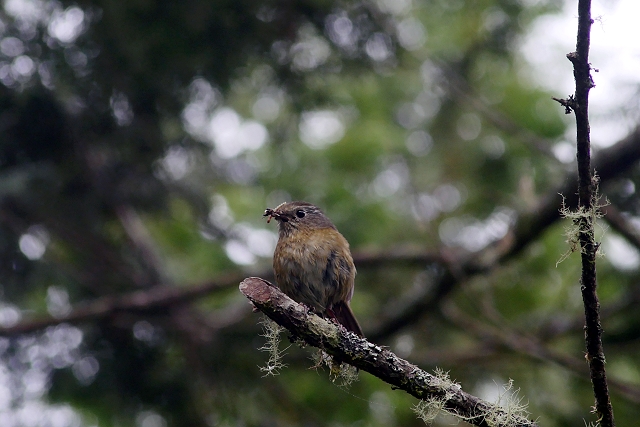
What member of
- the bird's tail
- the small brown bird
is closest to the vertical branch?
the small brown bird

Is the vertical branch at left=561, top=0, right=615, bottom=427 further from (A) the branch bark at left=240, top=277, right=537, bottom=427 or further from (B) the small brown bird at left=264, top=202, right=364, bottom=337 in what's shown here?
(B) the small brown bird at left=264, top=202, right=364, bottom=337

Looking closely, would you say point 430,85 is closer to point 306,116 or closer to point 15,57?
point 306,116

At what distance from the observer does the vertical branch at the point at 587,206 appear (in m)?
2.21

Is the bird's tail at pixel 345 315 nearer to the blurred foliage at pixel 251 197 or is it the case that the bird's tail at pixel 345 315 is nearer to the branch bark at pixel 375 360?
the blurred foliage at pixel 251 197

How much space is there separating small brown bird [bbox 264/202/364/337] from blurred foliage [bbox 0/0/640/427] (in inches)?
52.3

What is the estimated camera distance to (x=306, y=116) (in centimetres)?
685

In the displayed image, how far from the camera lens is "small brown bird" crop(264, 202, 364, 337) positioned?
15.3 feet

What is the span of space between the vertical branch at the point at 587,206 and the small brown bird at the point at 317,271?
2.32 metres

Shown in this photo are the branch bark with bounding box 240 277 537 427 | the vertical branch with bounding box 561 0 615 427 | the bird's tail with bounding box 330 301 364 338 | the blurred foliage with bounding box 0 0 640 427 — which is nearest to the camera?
the vertical branch with bounding box 561 0 615 427

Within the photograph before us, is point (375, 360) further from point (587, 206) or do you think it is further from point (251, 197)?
point (251, 197)

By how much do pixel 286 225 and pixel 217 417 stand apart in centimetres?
266

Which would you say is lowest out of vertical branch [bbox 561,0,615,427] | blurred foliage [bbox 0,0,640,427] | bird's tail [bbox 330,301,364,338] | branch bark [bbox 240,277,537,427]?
branch bark [bbox 240,277,537,427]

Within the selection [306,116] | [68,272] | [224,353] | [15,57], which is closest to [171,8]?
[15,57]

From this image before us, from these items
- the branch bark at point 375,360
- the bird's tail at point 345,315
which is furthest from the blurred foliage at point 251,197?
the branch bark at point 375,360
